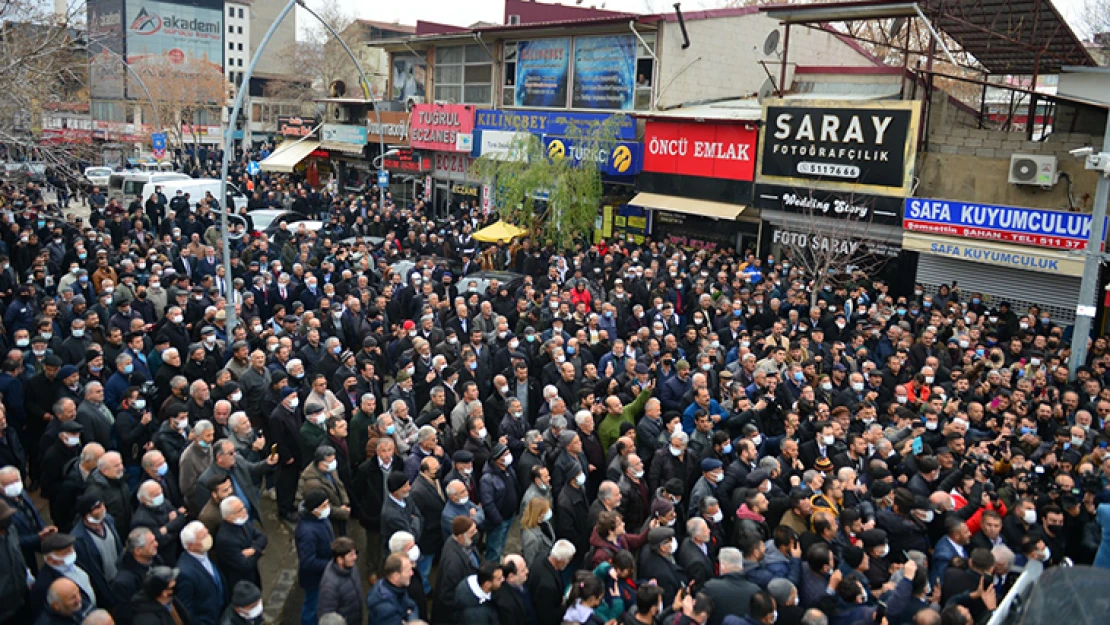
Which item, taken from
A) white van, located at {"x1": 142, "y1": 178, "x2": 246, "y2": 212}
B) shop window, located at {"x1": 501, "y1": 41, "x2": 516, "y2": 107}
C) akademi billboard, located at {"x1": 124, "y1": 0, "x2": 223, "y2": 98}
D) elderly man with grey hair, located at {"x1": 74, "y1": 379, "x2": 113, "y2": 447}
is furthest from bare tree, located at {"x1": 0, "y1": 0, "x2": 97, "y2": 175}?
akademi billboard, located at {"x1": 124, "y1": 0, "x2": 223, "y2": 98}

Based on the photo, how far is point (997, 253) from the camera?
15992 mm

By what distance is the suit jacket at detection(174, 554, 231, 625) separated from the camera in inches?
222

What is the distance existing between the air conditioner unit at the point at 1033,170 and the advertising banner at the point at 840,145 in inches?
75.6

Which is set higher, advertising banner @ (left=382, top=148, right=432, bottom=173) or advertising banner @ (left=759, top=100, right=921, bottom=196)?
advertising banner @ (left=759, top=100, right=921, bottom=196)

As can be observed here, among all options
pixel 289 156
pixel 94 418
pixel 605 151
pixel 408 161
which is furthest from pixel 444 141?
pixel 94 418

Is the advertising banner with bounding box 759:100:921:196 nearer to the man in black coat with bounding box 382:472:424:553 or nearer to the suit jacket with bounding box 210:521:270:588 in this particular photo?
the man in black coat with bounding box 382:472:424:553

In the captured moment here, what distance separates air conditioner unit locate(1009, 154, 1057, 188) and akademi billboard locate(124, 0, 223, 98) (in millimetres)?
79125

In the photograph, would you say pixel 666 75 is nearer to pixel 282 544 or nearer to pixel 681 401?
pixel 681 401

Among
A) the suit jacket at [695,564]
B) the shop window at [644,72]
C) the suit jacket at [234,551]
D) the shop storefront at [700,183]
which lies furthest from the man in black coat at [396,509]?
the shop window at [644,72]

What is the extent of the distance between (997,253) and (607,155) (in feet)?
34.8

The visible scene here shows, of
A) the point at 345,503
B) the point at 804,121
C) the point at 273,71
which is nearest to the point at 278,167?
the point at 804,121

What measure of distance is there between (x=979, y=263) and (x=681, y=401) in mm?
10267

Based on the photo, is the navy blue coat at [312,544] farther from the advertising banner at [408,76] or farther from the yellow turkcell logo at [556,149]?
the advertising banner at [408,76]

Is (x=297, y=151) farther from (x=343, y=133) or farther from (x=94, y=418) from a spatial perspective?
(x=94, y=418)
